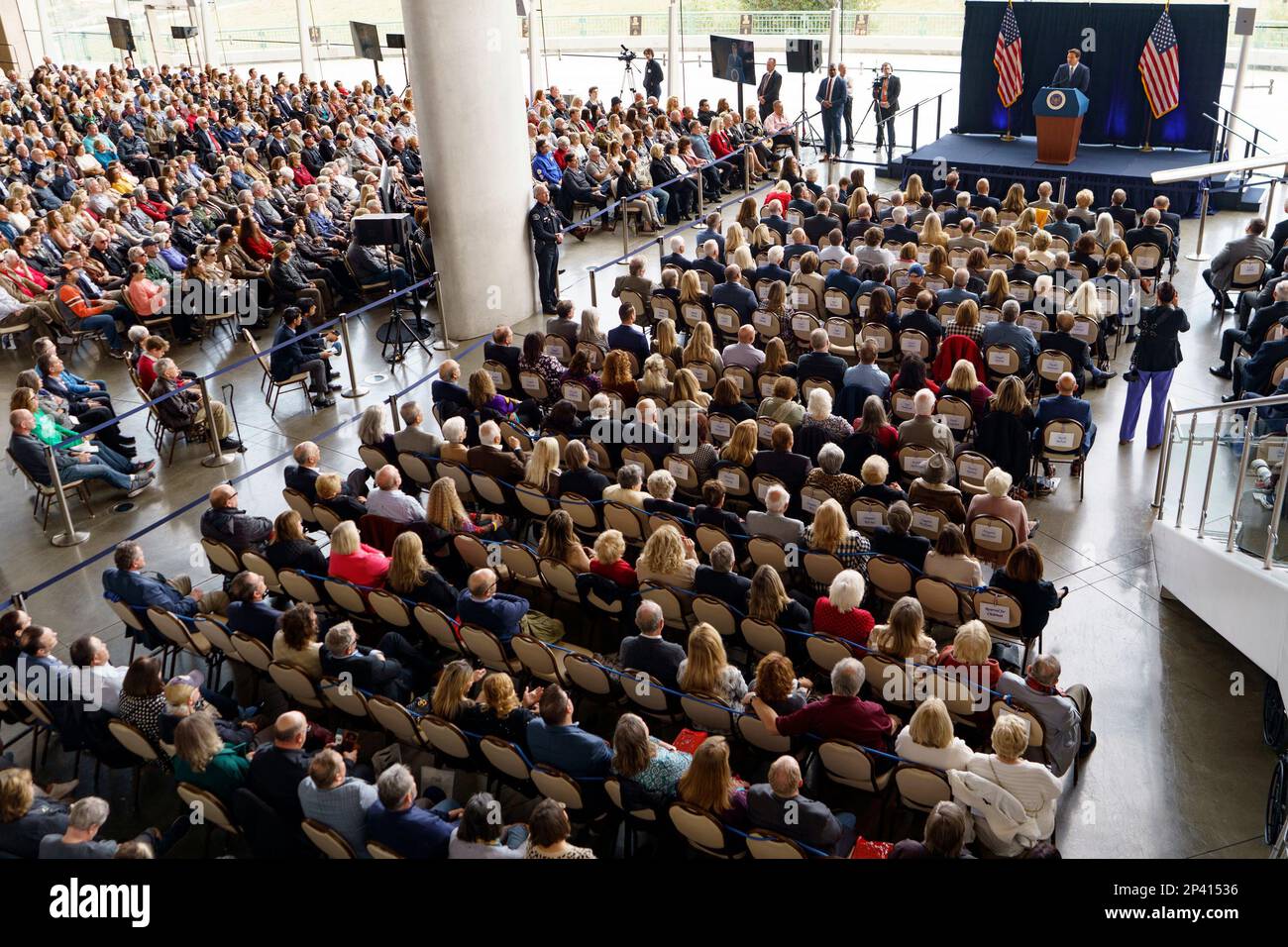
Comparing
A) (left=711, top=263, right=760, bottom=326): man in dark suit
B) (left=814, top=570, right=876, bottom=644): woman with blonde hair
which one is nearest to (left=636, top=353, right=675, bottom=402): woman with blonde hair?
(left=711, top=263, right=760, bottom=326): man in dark suit

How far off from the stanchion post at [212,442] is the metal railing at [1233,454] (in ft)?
30.1

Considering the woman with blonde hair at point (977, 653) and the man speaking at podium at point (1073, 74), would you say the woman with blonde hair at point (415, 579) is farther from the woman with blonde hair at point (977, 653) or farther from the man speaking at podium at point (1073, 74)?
the man speaking at podium at point (1073, 74)

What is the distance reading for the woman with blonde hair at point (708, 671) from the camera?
6.44m

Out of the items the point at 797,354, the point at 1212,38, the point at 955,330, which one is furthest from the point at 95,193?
the point at 1212,38

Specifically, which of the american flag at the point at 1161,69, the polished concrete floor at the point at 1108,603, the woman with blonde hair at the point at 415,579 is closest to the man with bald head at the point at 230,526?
the polished concrete floor at the point at 1108,603

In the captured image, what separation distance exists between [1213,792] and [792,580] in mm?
3166

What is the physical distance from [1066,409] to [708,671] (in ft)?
15.8

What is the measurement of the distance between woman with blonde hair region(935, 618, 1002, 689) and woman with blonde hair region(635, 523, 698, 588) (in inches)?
77.1

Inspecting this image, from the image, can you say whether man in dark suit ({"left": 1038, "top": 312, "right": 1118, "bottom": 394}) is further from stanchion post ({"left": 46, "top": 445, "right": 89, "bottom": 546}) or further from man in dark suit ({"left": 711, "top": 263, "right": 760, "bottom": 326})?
stanchion post ({"left": 46, "top": 445, "right": 89, "bottom": 546})

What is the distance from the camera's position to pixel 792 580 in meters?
8.31

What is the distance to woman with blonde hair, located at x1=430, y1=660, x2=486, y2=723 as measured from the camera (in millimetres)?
6316

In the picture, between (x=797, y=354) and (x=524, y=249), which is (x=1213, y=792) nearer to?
(x=797, y=354)

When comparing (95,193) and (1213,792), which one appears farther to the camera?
(95,193)
